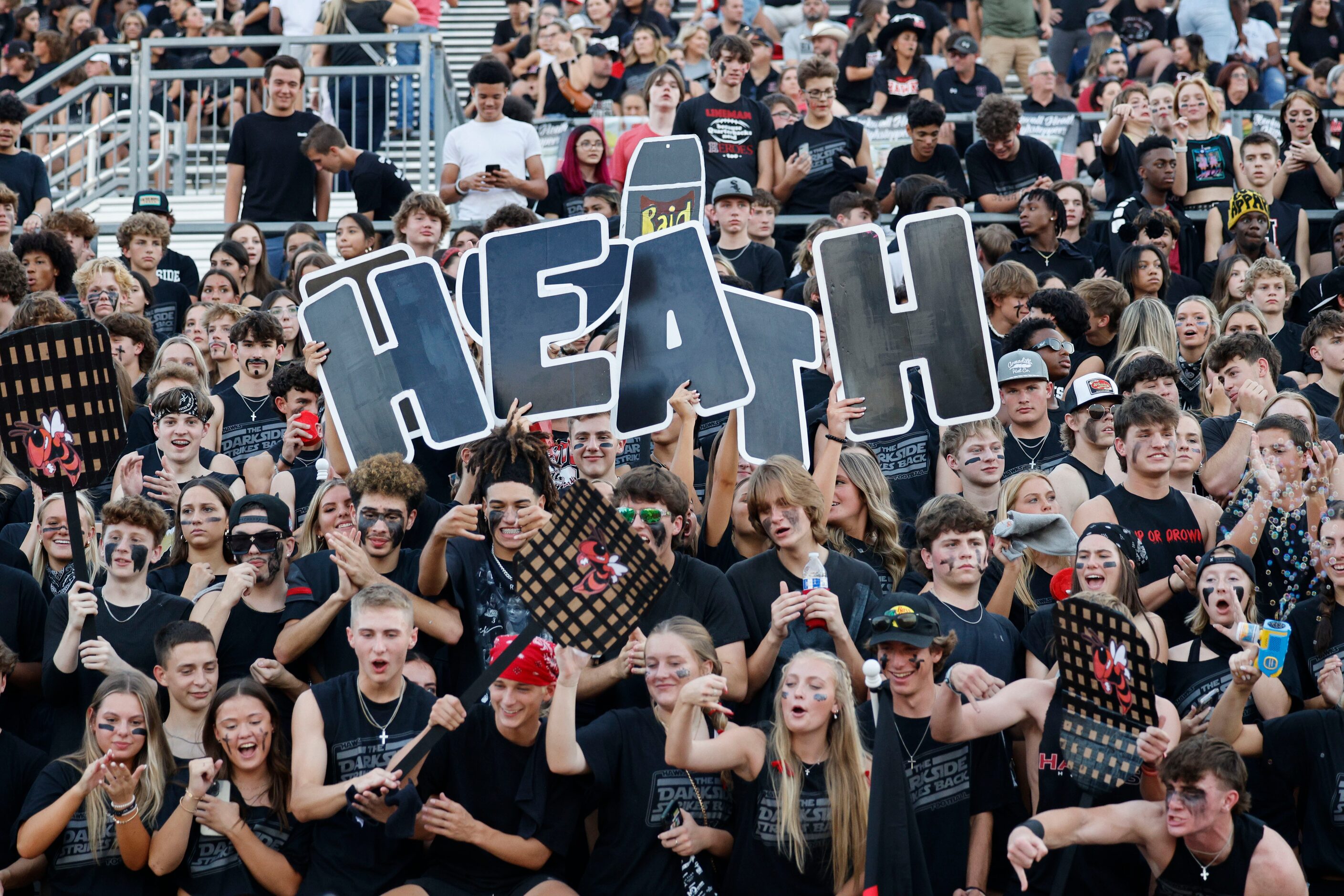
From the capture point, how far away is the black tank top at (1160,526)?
24.3ft

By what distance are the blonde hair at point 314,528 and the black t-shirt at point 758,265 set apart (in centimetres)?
352

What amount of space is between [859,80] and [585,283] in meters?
7.29

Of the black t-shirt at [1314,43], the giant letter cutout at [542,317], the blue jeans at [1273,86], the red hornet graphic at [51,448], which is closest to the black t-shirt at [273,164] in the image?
the giant letter cutout at [542,317]

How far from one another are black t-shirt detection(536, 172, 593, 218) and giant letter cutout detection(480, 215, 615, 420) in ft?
13.4

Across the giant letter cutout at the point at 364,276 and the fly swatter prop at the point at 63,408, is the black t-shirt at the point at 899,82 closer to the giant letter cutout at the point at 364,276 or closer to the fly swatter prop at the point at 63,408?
the giant letter cutout at the point at 364,276

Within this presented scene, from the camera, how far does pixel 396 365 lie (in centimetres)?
792

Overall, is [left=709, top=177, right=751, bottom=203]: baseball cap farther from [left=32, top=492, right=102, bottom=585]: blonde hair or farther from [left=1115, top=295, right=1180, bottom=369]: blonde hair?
[left=32, top=492, right=102, bottom=585]: blonde hair

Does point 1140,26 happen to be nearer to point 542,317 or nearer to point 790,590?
point 542,317

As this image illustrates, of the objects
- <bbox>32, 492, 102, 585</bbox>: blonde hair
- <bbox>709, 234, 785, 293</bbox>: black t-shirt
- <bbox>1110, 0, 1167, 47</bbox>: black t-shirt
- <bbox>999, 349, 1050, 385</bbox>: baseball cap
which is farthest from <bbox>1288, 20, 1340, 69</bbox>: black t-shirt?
<bbox>32, 492, 102, 585</bbox>: blonde hair

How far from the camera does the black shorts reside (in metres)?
6.39

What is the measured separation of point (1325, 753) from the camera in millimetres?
6469

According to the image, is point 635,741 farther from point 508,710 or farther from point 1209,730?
point 1209,730

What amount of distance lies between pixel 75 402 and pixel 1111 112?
8330 millimetres

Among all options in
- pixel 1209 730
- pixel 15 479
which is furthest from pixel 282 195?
pixel 1209 730
